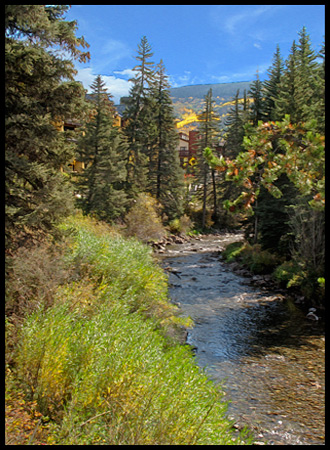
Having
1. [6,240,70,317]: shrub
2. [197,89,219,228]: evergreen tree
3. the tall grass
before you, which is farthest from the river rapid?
[197,89,219,228]: evergreen tree

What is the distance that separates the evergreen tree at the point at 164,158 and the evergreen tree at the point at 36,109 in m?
27.4

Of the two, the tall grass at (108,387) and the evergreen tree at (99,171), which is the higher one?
the evergreen tree at (99,171)

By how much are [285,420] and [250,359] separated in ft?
8.53

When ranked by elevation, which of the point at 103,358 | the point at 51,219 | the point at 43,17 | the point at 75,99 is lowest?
the point at 103,358

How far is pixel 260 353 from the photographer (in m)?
9.55

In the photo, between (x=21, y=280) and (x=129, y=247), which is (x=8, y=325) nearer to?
(x=21, y=280)

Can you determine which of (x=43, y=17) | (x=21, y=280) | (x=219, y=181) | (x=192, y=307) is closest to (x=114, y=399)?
(x=21, y=280)

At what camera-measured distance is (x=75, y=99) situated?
7.38 meters

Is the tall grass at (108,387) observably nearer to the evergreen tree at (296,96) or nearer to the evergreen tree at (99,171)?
the evergreen tree at (296,96)

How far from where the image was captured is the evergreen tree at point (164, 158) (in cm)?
3544

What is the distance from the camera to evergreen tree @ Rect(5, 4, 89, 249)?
21.6ft

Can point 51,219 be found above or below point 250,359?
above

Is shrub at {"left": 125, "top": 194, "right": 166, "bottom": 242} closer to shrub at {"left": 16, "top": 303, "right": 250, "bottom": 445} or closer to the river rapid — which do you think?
the river rapid

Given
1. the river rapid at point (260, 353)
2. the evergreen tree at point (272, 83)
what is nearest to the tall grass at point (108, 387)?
the river rapid at point (260, 353)
